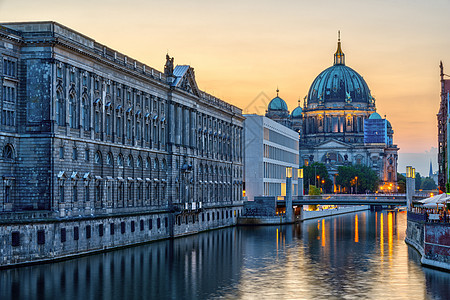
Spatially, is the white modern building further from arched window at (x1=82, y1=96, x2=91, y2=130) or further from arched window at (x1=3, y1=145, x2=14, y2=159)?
arched window at (x1=3, y1=145, x2=14, y2=159)

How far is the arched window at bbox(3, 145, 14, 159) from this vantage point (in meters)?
72.2

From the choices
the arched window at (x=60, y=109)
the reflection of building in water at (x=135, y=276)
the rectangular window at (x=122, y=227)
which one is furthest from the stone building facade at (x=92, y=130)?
the reflection of building in water at (x=135, y=276)

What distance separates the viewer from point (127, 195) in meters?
92.9

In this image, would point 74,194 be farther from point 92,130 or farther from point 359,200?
point 359,200

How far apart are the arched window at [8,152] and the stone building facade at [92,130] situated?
19 cm

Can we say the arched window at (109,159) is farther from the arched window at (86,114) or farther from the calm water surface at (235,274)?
the calm water surface at (235,274)

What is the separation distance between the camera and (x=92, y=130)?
82.8 m

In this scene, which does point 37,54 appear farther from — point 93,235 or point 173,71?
point 173,71

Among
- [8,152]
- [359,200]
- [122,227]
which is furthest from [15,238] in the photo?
[359,200]

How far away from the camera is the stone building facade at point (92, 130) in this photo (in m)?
73.8

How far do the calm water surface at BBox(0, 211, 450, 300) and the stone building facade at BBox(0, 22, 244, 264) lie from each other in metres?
7.30

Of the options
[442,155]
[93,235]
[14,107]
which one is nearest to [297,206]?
[442,155]

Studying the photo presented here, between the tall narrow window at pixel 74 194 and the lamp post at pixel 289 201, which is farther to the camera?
the lamp post at pixel 289 201

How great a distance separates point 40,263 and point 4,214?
6045 millimetres
